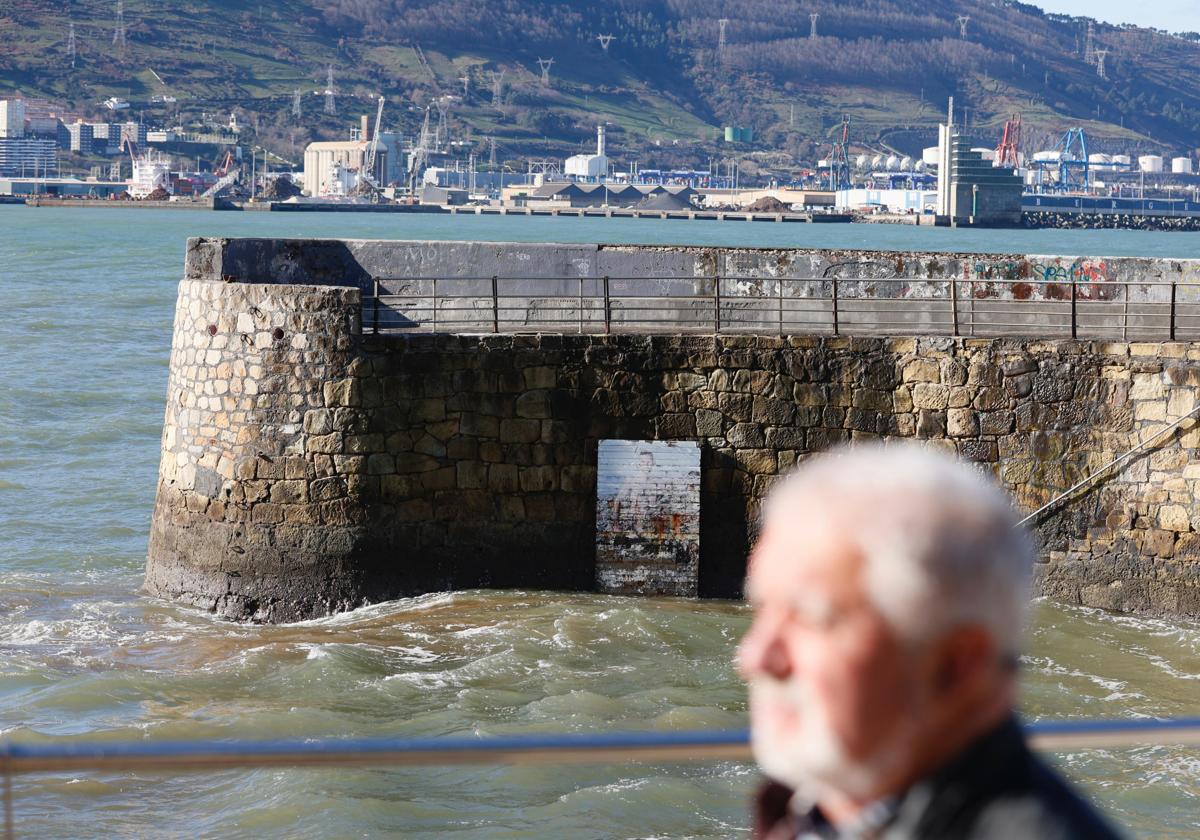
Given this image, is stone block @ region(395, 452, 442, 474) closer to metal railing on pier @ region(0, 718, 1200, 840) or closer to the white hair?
metal railing on pier @ region(0, 718, 1200, 840)

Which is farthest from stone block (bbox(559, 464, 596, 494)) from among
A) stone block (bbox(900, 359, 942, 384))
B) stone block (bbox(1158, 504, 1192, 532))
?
stone block (bbox(1158, 504, 1192, 532))

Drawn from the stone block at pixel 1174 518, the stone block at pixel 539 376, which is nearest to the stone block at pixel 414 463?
the stone block at pixel 539 376

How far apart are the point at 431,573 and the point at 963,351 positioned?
189 inches

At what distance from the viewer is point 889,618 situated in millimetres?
1590

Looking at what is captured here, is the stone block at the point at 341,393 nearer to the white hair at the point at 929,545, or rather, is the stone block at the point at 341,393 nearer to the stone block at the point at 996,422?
the stone block at the point at 996,422

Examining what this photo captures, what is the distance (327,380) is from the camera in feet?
45.5

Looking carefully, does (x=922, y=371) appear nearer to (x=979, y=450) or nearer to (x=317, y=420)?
(x=979, y=450)

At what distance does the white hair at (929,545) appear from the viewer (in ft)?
5.18

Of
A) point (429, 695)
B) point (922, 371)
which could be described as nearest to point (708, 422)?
point (922, 371)

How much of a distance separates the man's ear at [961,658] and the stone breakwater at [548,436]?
12.5m

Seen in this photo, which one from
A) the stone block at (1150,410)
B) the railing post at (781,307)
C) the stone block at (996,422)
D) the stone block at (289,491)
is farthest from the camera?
the railing post at (781,307)

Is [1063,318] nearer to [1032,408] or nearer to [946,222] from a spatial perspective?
[1032,408]

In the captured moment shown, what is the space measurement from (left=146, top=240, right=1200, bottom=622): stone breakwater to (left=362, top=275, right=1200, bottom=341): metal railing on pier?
1.44m

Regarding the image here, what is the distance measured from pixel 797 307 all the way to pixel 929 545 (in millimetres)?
15729
